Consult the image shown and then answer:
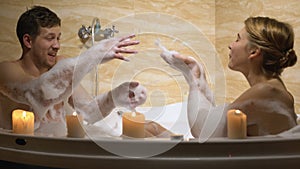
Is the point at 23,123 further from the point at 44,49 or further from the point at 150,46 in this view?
the point at 150,46

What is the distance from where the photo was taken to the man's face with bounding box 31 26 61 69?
1312 mm

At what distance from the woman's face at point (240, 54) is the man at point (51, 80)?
0.31m

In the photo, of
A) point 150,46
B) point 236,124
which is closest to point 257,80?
point 236,124

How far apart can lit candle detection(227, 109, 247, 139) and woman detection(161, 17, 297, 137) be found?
15 millimetres

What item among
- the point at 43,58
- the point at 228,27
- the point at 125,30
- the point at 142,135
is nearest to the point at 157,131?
the point at 142,135

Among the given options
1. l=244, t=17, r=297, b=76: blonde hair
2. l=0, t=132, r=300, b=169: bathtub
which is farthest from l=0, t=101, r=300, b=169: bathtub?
l=244, t=17, r=297, b=76: blonde hair

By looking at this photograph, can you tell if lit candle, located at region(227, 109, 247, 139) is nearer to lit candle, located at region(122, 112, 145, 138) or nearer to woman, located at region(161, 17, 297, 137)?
woman, located at region(161, 17, 297, 137)

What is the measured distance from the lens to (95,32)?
1.42 metres

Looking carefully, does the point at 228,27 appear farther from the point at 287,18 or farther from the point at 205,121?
the point at 205,121

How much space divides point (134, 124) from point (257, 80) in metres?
0.39

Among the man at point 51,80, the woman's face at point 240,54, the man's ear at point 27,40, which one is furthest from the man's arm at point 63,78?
the woman's face at point 240,54

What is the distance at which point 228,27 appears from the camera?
190 cm

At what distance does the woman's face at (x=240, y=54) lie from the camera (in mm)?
1309

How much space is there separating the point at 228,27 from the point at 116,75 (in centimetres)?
83
